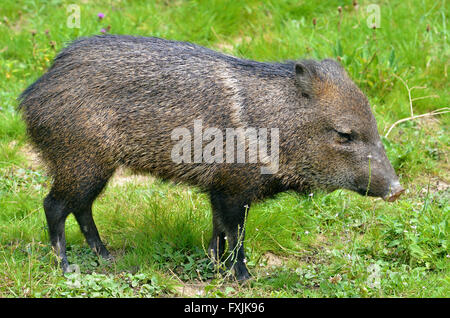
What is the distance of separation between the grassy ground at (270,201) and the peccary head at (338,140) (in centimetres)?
36

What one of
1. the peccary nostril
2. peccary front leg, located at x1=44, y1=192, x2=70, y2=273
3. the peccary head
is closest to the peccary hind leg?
peccary front leg, located at x1=44, y1=192, x2=70, y2=273

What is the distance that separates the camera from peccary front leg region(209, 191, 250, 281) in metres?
4.16

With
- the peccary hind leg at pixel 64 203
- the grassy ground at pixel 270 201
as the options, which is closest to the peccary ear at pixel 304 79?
the grassy ground at pixel 270 201

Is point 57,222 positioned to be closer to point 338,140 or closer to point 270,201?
point 270,201

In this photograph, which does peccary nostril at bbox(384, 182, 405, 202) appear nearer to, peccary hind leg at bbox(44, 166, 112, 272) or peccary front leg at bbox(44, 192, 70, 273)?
peccary hind leg at bbox(44, 166, 112, 272)

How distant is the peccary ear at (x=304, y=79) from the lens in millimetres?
4121

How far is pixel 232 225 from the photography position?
4.22m

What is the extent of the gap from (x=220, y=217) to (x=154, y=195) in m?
0.99

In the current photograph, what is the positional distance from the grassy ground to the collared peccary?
0.40 m

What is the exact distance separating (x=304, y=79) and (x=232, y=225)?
1.00m

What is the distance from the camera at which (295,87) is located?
418 centimetres

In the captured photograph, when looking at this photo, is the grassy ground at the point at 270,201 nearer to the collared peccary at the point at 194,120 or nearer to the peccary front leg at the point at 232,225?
the peccary front leg at the point at 232,225

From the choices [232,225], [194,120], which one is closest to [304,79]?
[194,120]
